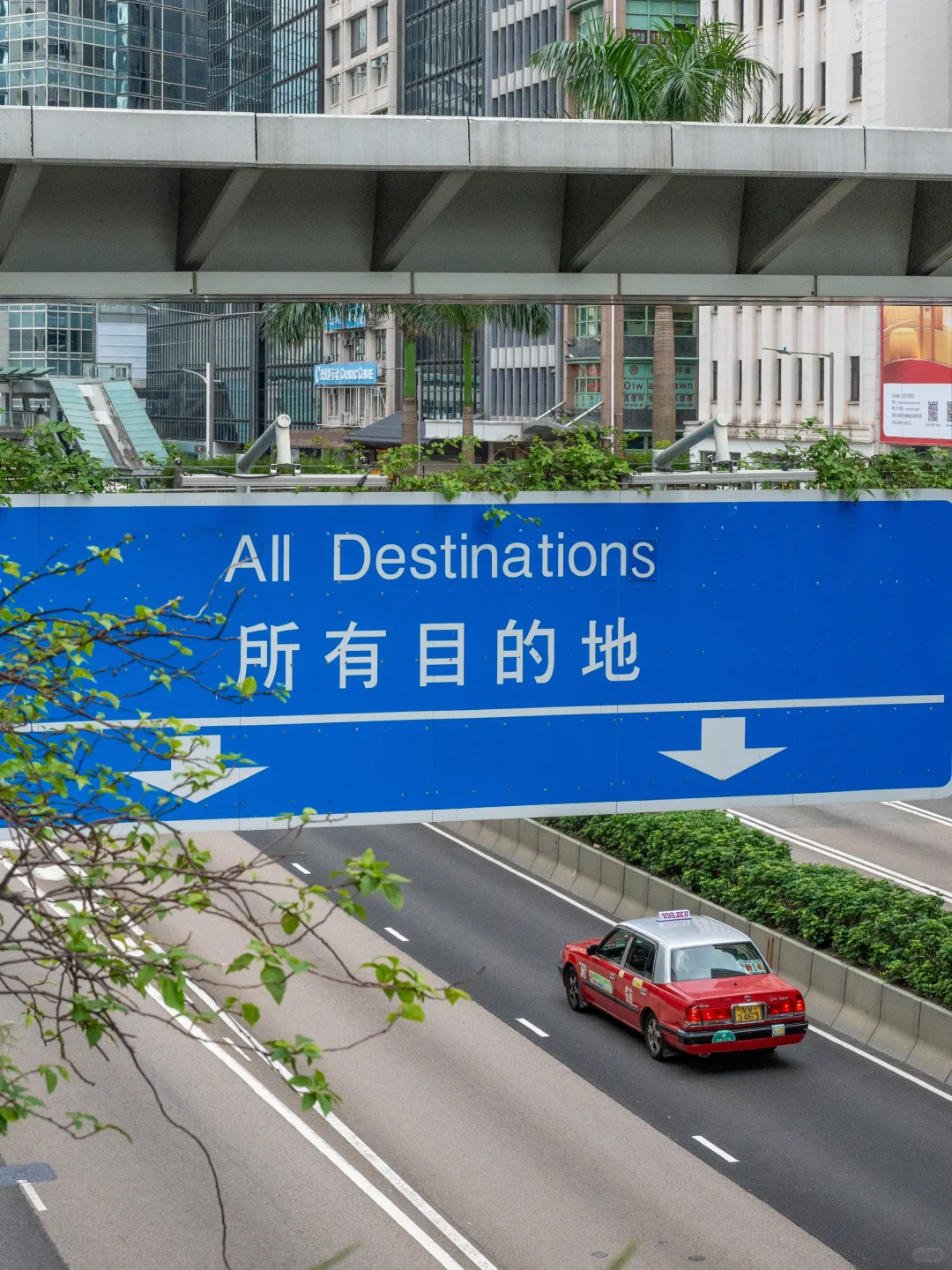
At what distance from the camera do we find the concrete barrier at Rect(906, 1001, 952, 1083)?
78.0 feet

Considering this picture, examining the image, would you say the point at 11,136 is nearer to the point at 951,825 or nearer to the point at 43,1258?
the point at 43,1258

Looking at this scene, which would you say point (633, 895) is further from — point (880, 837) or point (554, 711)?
point (554, 711)

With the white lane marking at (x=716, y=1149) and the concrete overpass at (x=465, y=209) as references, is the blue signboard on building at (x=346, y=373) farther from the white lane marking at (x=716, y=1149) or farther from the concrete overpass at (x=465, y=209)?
the concrete overpass at (x=465, y=209)

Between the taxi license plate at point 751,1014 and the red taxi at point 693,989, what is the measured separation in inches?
0.5

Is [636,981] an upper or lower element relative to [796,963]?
upper

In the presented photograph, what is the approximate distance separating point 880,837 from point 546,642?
29.5 m

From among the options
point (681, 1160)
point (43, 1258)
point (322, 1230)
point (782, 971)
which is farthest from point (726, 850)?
point (43, 1258)

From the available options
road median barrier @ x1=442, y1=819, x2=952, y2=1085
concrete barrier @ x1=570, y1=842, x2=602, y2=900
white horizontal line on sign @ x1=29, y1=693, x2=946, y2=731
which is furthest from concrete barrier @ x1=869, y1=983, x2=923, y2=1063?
white horizontal line on sign @ x1=29, y1=693, x2=946, y2=731

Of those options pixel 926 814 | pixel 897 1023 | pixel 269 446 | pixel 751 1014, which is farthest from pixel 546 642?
pixel 926 814

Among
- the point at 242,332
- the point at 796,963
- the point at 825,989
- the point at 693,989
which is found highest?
the point at 242,332

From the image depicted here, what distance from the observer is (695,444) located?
9.48m

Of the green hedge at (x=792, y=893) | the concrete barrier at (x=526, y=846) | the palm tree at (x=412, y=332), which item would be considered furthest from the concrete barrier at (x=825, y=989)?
the palm tree at (x=412, y=332)

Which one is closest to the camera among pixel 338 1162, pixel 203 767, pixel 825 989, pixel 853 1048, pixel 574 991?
pixel 203 767

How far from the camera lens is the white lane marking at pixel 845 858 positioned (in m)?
32.1
